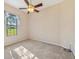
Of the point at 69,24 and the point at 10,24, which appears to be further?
the point at 10,24

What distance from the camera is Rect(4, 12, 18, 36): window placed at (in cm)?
588

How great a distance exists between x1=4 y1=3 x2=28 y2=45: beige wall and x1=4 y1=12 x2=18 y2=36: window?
263 millimetres

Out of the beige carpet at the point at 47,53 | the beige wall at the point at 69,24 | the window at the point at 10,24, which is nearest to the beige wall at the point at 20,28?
the window at the point at 10,24

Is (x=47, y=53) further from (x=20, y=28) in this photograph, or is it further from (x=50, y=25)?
(x=20, y=28)

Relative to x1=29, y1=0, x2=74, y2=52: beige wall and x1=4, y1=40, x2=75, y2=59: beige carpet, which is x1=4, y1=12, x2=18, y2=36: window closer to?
x1=4, y1=40, x2=75, y2=59: beige carpet

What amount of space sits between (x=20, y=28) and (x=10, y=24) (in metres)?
1.44

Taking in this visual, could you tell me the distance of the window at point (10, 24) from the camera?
5.88 m

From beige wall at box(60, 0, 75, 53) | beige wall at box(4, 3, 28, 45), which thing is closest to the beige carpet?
beige wall at box(60, 0, 75, 53)

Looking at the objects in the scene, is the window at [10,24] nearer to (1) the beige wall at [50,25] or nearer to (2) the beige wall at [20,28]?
(2) the beige wall at [20,28]

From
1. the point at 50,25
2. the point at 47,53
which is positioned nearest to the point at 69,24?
the point at 47,53

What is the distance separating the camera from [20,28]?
7590mm

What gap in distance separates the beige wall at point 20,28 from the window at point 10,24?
263 mm
